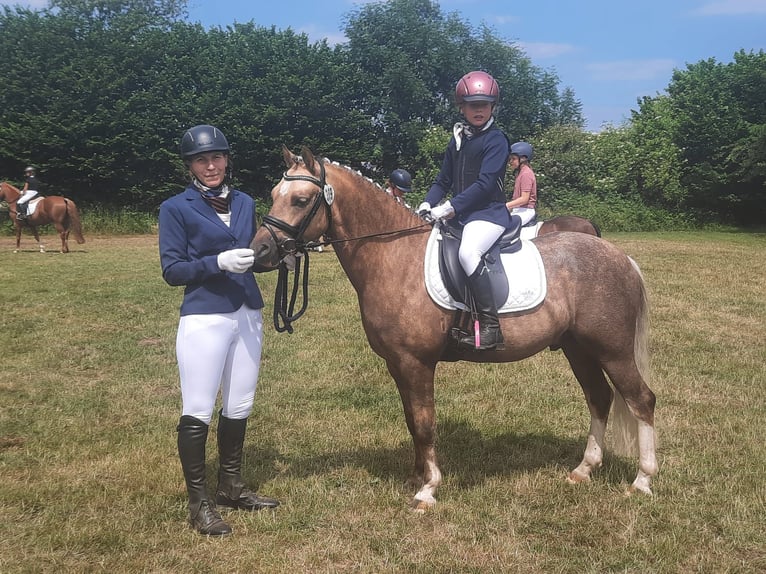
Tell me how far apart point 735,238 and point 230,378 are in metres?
25.2

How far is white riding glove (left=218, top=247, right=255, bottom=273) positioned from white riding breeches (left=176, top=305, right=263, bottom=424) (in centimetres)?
37

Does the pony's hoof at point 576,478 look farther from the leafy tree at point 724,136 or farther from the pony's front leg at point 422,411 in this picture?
the leafy tree at point 724,136

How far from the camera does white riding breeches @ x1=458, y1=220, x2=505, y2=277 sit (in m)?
3.91

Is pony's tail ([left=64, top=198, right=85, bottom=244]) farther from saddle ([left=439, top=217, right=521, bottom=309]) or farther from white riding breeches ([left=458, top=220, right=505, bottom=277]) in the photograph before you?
white riding breeches ([left=458, top=220, right=505, bottom=277])

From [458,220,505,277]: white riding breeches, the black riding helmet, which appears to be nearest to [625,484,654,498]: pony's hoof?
[458,220,505,277]: white riding breeches

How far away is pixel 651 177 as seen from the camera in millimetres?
30453

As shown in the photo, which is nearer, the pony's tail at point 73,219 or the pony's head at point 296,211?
the pony's head at point 296,211

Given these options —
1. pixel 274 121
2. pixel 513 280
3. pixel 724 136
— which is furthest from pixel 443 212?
pixel 724 136

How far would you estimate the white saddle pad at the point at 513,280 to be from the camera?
13.2 ft

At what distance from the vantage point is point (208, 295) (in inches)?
143

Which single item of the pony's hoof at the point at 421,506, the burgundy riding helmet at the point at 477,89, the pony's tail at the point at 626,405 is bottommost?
the pony's hoof at the point at 421,506

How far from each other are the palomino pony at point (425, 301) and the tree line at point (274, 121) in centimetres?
2518

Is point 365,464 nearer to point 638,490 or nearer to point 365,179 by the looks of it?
point 638,490

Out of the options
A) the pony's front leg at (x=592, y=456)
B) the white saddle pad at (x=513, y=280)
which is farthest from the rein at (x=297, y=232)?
the pony's front leg at (x=592, y=456)
